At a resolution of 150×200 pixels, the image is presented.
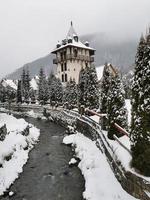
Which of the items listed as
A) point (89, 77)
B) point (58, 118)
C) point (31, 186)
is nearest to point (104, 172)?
point (31, 186)

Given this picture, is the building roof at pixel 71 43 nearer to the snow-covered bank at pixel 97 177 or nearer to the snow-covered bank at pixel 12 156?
the snow-covered bank at pixel 12 156

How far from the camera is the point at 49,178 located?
21188 millimetres

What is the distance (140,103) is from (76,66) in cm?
→ 6932

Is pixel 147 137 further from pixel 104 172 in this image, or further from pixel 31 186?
pixel 31 186

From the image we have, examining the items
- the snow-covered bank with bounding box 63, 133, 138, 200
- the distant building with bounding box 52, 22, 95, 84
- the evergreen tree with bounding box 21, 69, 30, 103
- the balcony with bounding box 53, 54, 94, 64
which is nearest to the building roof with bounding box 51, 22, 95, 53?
the distant building with bounding box 52, 22, 95, 84

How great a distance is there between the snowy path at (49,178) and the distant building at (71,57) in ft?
176

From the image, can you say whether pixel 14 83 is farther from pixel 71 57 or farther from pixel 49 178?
pixel 49 178

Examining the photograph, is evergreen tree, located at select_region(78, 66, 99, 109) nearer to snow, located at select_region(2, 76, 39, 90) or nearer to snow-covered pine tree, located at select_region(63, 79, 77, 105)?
snow-covered pine tree, located at select_region(63, 79, 77, 105)

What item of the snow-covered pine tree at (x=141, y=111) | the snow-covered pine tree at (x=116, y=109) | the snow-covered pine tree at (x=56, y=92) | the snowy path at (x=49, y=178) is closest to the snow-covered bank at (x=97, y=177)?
the snowy path at (x=49, y=178)

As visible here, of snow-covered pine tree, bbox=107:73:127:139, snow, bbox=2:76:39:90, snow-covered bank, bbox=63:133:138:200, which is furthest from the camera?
snow, bbox=2:76:39:90

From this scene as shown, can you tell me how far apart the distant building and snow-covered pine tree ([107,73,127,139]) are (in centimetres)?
5833

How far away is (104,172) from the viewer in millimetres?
19828

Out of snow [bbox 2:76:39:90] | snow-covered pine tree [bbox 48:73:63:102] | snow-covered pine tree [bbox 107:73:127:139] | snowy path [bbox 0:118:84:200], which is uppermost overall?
snow [bbox 2:76:39:90]

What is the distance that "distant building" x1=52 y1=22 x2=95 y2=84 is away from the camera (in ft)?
269
